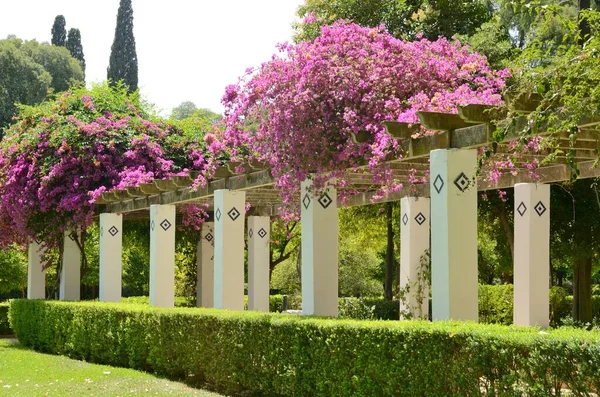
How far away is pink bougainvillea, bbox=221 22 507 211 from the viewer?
1154 centimetres

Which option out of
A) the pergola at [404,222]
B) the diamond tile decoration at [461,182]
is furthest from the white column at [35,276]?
the diamond tile decoration at [461,182]

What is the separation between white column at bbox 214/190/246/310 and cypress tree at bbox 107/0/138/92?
40741 millimetres

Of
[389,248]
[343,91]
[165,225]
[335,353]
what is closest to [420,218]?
[343,91]

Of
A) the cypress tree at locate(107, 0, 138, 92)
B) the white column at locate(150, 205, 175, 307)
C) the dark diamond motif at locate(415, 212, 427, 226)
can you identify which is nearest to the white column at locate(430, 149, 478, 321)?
the dark diamond motif at locate(415, 212, 427, 226)

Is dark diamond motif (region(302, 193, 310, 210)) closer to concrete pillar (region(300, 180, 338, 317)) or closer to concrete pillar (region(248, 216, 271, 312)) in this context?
concrete pillar (region(300, 180, 338, 317))

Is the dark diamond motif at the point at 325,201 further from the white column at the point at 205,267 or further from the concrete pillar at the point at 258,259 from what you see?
the white column at the point at 205,267

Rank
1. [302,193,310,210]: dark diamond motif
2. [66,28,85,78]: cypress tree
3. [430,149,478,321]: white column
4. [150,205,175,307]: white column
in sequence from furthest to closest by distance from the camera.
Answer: [66,28,85,78]: cypress tree → [150,205,175,307]: white column → [302,193,310,210]: dark diamond motif → [430,149,478,321]: white column

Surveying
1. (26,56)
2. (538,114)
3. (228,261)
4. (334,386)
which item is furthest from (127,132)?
(26,56)

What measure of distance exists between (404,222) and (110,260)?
22.2 feet

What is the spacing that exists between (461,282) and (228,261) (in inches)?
227

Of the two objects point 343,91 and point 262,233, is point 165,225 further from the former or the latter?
point 343,91

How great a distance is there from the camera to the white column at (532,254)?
14133 millimetres

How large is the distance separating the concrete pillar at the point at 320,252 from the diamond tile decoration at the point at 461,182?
8.26ft

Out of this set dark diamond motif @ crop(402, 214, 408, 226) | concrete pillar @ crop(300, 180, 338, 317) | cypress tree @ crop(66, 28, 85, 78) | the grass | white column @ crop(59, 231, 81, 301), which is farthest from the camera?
cypress tree @ crop(66, 28, 85, 78)
